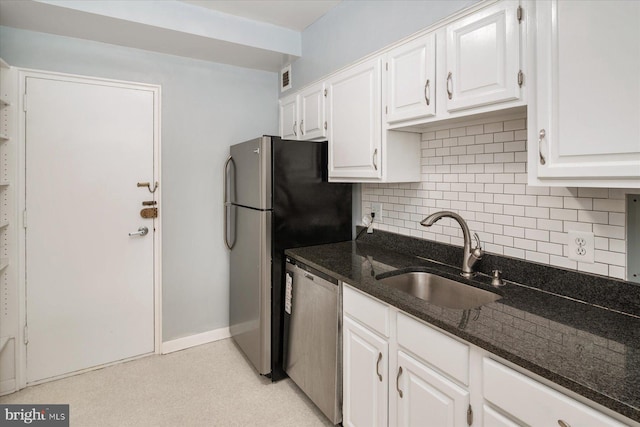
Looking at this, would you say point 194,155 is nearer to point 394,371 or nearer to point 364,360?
point 364,360

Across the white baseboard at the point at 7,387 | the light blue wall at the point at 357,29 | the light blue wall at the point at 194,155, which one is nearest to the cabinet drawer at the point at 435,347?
the light blue wall at the point at 357,29

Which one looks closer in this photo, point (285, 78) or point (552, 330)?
point (552, 330)

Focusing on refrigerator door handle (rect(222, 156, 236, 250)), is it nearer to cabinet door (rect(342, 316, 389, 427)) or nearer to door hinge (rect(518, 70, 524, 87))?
cabinet door (rect(342, 316, 389, 427))

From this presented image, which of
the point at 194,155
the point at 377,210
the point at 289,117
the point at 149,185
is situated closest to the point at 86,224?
the point at 149,185

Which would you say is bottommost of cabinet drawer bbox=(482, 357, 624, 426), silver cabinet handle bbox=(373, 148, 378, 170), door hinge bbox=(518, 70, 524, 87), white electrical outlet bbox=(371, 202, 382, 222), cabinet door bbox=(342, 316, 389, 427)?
cabinet door bbox=(342, 316, 389, 427)

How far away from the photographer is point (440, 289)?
1.84 m

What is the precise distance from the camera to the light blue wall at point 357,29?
186 cm

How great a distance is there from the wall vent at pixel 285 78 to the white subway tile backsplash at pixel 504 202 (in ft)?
4.75

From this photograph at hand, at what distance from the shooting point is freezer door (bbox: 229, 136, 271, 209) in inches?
89.0

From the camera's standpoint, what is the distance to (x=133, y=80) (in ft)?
8.72

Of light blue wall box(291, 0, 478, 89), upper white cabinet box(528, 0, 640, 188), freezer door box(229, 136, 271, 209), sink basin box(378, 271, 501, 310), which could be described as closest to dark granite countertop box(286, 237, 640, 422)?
sink basin box(378, 271, 501, 310)

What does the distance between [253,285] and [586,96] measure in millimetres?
2073

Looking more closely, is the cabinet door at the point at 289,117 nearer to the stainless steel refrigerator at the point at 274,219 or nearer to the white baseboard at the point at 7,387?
the stainless steel refrigerator at the point at 274,219

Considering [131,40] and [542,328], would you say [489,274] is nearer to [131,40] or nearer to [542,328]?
[542,328]
